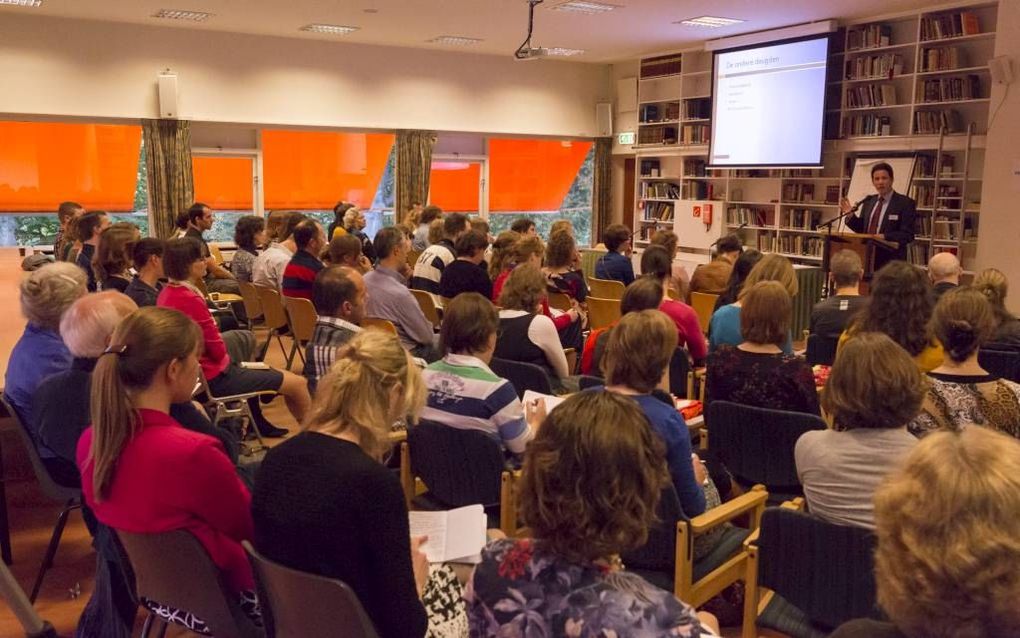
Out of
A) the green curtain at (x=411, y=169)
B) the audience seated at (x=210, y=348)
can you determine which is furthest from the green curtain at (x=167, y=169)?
the audience seated at (x=210, y=348)

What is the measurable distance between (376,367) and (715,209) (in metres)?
10.6

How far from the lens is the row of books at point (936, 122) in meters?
9.14

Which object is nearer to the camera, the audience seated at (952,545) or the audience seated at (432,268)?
the audience seated at (952,545)

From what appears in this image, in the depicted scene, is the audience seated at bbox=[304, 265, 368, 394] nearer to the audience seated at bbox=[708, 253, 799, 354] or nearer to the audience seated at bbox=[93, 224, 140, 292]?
the audience seated at bbox=[93, 224, 140, 292]

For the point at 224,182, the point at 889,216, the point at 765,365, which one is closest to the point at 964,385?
the point at 765,365

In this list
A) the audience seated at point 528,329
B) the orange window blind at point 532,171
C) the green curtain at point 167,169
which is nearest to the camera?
the audience seated at point 528,329

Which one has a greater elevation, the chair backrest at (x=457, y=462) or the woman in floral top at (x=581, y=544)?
the woman in floral top at (x=581, y=544)

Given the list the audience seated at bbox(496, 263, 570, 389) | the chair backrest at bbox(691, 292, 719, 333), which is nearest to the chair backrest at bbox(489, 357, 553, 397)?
the audience seated at bbox(496, 263, 570, 389)

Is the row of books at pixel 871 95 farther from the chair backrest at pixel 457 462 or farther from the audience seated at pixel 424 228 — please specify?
the chair backrest at pixel 457 462

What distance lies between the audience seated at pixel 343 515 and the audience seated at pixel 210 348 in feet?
8.11

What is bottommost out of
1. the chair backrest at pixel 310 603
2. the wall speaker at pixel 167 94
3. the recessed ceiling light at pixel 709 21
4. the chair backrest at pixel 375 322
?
the chair backrest at pixel 310 603

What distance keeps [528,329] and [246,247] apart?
4372 millimetres

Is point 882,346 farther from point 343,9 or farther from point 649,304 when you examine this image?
point 343,9

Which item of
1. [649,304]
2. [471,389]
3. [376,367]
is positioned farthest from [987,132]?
[376,367]
